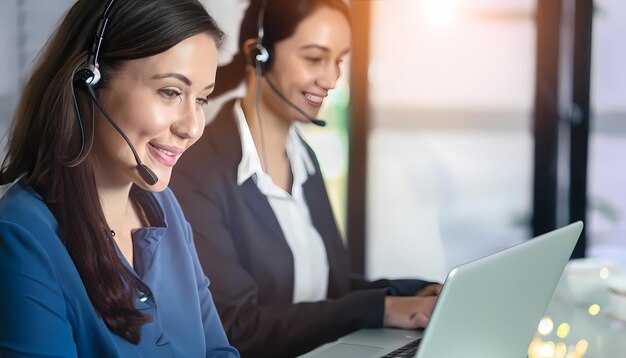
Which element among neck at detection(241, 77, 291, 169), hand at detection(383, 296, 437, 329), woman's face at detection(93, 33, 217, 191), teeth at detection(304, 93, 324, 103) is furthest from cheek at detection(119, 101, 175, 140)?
hand at detection(383, 296, 437, 329)

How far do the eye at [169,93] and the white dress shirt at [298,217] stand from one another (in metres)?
0.37

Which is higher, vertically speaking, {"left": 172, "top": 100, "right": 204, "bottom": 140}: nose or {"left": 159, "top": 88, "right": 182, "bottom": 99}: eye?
{"left": 159, "top": 88, "right": 182, "bottom": 99}: eye

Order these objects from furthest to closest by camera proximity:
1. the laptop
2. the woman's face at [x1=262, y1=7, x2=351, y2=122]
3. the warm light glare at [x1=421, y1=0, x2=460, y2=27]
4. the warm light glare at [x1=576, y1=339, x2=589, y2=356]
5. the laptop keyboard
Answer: the warm light glare at [x1=421, y1=0, x2=460, y2=27] < the woman's face at [x1=262, y1=7, x2=351, y2=122] < the warm light glare at [x1=576, y1=339, x2=589, y2=356] < the laptop keyboard < the laptop

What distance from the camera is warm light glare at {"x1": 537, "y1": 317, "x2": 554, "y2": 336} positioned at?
2.03m

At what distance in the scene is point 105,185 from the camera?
1.54 meters

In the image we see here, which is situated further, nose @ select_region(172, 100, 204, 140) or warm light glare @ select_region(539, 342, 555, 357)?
warm light glare @ select_region(539, 342, 555, 357)

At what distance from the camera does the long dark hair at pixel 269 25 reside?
1.87 m

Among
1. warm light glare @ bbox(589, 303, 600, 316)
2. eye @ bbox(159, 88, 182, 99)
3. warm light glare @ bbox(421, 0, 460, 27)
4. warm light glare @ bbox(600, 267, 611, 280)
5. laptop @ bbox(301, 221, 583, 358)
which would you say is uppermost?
warm light glare @ bbox(421, 0, 460, 27)

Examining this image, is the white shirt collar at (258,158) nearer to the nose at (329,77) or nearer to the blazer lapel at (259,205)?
the blazer lapel at (259,205)

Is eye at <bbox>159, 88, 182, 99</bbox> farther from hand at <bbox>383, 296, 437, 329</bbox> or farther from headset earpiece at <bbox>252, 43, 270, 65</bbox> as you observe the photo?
hand at <bbox>383, 296, 437, 329</bbox>

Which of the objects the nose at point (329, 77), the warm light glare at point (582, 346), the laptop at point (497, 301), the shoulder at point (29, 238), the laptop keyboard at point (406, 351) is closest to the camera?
the laptop at point (497, 301)

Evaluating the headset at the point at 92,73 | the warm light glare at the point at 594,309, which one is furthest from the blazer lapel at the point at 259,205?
the warm light glare at the point at 594,309

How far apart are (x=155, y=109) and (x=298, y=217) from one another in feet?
2.06

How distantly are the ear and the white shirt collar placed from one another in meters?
0.10
